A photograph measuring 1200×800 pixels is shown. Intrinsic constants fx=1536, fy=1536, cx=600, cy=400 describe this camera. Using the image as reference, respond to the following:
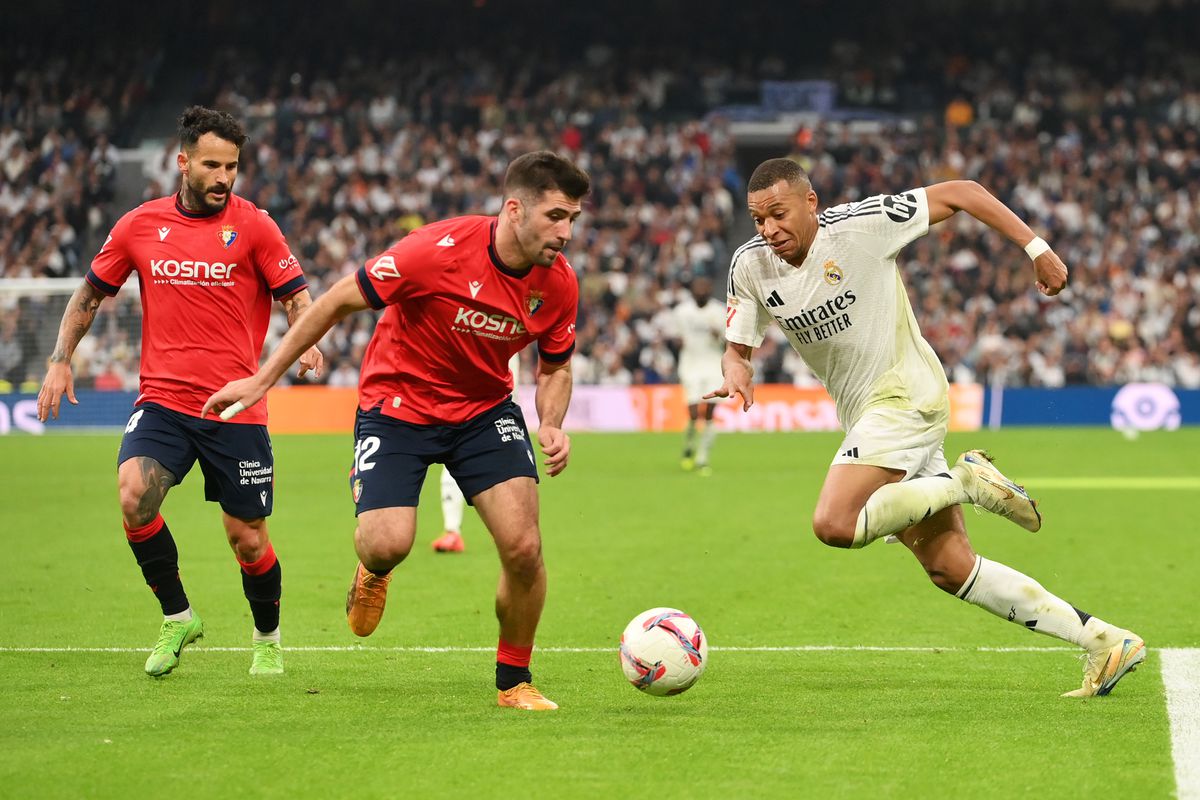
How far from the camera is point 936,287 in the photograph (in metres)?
30.7

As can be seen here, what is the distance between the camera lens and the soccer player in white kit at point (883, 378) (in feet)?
21.1

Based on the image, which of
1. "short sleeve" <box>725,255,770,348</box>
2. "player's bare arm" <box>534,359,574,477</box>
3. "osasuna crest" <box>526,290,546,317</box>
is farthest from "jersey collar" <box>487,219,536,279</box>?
"short sleeve" <box>725,255,770,348</box>

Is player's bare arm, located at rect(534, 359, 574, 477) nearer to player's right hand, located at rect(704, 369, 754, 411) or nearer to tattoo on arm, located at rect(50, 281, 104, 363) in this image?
player's right hand, located at rect(704, 369, 754, 411)

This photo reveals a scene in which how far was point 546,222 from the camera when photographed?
5.98 meters

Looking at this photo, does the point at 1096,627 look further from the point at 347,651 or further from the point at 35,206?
the point at 35,206

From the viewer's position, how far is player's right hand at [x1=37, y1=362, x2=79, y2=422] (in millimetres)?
7039

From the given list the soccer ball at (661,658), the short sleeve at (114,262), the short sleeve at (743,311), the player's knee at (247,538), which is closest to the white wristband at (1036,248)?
the short sleeve at (743,311)

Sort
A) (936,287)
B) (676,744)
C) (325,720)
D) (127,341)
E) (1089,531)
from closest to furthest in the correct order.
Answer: (676,744), (325,720), (1089,531), (127,341), (936,287)

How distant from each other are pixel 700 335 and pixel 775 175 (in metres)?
14.9

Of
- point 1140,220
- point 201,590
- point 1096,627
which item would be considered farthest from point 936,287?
point 1096,627

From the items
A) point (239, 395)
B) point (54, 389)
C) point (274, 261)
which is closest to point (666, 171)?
point (274, 261)

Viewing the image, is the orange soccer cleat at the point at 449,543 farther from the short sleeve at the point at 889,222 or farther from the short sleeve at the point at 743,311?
the short sleeve at the point at 889,222

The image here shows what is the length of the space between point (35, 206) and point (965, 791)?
32063mm

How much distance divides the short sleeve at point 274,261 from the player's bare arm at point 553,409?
1.40 m
